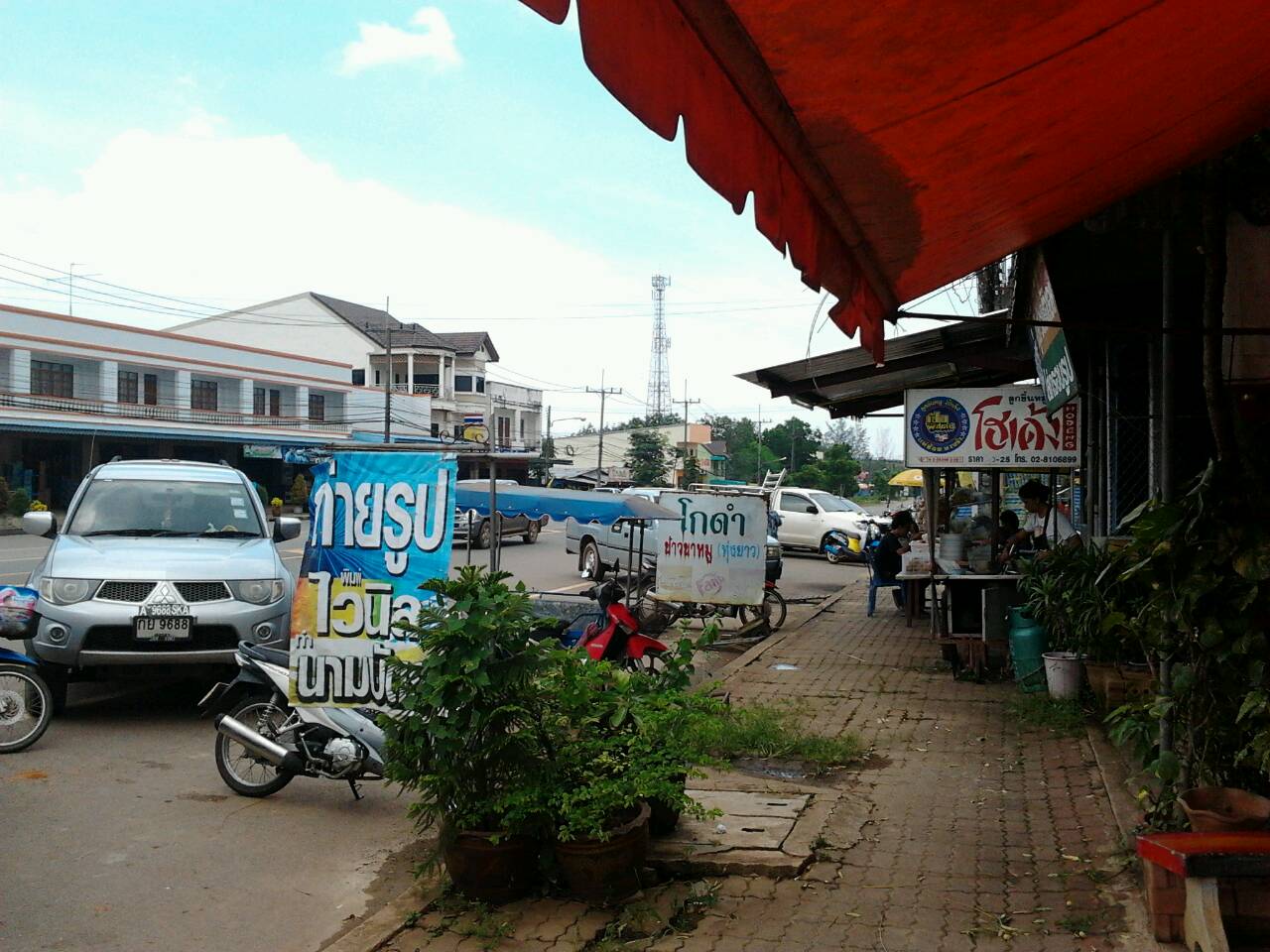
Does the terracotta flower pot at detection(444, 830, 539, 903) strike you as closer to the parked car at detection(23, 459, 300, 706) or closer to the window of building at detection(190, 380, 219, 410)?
the parked car at detection(23, 459, 300, 706)

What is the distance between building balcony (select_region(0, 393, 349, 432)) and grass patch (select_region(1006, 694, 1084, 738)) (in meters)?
37.7

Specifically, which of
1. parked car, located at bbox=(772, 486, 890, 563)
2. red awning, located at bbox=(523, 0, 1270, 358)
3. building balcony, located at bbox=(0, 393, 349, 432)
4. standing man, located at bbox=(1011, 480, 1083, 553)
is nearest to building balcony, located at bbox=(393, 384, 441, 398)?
building balcony, located at bbox=(0, 393, 349, 432)

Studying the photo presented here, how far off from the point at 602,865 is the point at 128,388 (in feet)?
144

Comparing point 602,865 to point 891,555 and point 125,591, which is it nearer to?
point 125,591

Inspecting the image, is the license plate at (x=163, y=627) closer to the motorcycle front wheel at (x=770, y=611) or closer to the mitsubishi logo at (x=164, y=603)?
the mitsubishi logo at (x=164, y=603)

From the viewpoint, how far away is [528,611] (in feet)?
15.6

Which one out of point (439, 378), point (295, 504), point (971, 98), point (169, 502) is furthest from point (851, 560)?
point (439, 378)

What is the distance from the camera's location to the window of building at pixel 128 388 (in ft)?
141

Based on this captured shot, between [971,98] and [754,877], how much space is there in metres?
3.41

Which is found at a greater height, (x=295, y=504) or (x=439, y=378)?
(x=439, y=378)

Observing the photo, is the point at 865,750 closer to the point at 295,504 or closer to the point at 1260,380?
the point at 1260,380

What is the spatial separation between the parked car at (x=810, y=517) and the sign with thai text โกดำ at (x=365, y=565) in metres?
22.8

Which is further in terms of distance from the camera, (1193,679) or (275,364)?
(275,364)

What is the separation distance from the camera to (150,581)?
26.3 ft
